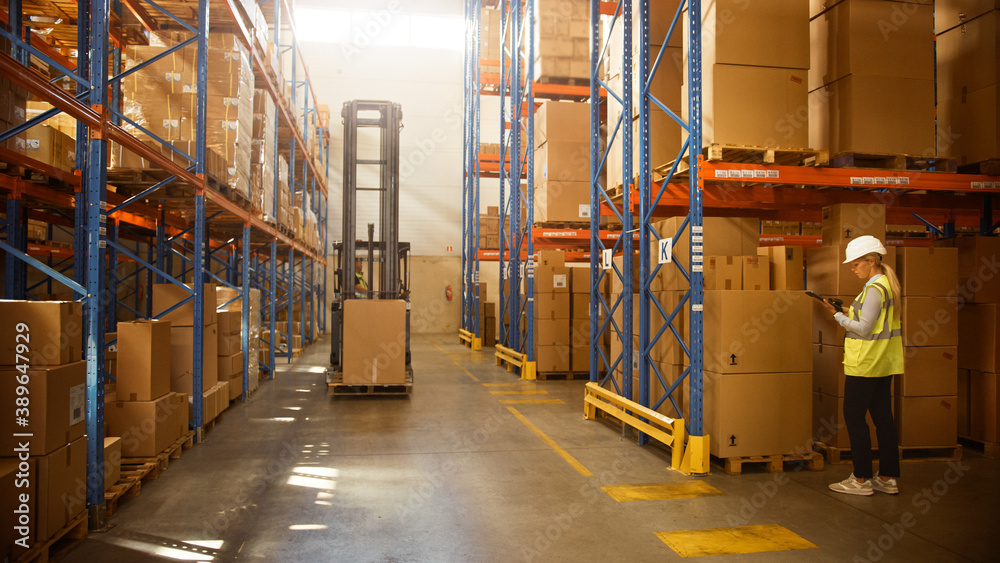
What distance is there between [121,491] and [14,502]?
1206 millimetres

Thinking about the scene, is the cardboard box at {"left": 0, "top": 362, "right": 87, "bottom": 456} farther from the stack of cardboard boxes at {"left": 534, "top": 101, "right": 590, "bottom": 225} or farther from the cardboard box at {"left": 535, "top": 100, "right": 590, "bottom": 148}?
the cardboard box at {"left": 535, "top": 100, "right": 590, "bottom": 148}

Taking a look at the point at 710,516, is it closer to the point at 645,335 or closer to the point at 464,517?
the point at 464,517

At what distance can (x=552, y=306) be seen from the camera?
10.9 metres

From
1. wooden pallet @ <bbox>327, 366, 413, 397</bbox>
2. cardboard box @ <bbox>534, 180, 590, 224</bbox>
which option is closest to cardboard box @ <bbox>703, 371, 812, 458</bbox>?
wooden pallet @ <bbox>327, 366, 413, 397</bbox>

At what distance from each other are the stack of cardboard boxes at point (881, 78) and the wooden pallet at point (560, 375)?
20.2ft

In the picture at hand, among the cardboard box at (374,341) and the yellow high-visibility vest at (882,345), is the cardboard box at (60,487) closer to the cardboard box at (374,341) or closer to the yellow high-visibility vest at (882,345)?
the cardboard box at (374,341)

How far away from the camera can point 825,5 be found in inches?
242

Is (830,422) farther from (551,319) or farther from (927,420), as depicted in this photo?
(551,319)

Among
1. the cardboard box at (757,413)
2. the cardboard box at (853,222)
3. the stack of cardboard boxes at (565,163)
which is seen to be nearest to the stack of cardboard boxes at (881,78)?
the cardboard box at (853,222)

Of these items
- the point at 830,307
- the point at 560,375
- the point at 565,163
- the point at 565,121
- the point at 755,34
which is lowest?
the point at 560,375

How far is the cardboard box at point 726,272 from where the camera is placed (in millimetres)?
5332

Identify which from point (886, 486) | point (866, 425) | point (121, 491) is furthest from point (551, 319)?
point (121, 491)

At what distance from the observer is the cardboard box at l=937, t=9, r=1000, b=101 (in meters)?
6.04

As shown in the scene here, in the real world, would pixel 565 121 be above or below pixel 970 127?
above
